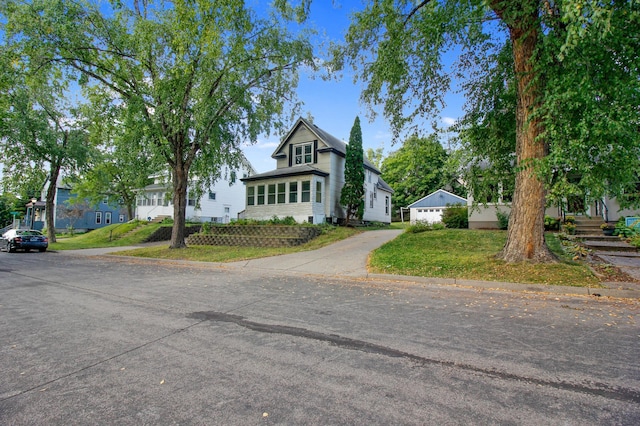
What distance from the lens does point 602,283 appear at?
6.67 metres

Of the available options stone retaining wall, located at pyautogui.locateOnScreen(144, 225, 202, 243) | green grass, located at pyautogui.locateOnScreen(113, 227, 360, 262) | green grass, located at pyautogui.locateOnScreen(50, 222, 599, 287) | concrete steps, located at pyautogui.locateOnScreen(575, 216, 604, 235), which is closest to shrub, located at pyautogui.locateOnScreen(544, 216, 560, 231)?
concrete steps, located at pyautogui.locateOnScreen(575, 216, 604, 235)

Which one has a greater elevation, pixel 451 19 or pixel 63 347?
pixel 451 19

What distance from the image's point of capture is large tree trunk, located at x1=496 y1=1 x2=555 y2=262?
305 inches

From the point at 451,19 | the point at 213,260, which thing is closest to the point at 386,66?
the point at 451,19

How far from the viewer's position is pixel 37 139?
20.8 meters

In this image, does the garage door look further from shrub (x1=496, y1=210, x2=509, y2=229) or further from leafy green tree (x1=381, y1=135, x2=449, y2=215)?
leafy green tree (x1=381, y1=135, x2=449, y2=215)

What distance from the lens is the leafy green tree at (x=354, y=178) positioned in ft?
72.5

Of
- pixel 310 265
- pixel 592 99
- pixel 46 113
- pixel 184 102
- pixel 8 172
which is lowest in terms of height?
pixel 310 265

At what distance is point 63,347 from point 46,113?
25089 millimetres

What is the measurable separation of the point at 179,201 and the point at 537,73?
584 inches

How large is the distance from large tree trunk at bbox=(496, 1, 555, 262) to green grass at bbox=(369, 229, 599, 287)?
18.0 inches

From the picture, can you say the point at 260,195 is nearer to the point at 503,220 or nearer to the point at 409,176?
the point at 503,220

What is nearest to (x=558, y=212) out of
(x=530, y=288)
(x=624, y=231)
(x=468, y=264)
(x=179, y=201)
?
(x=624, y=231)

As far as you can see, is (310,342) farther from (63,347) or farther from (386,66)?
(386,66)
